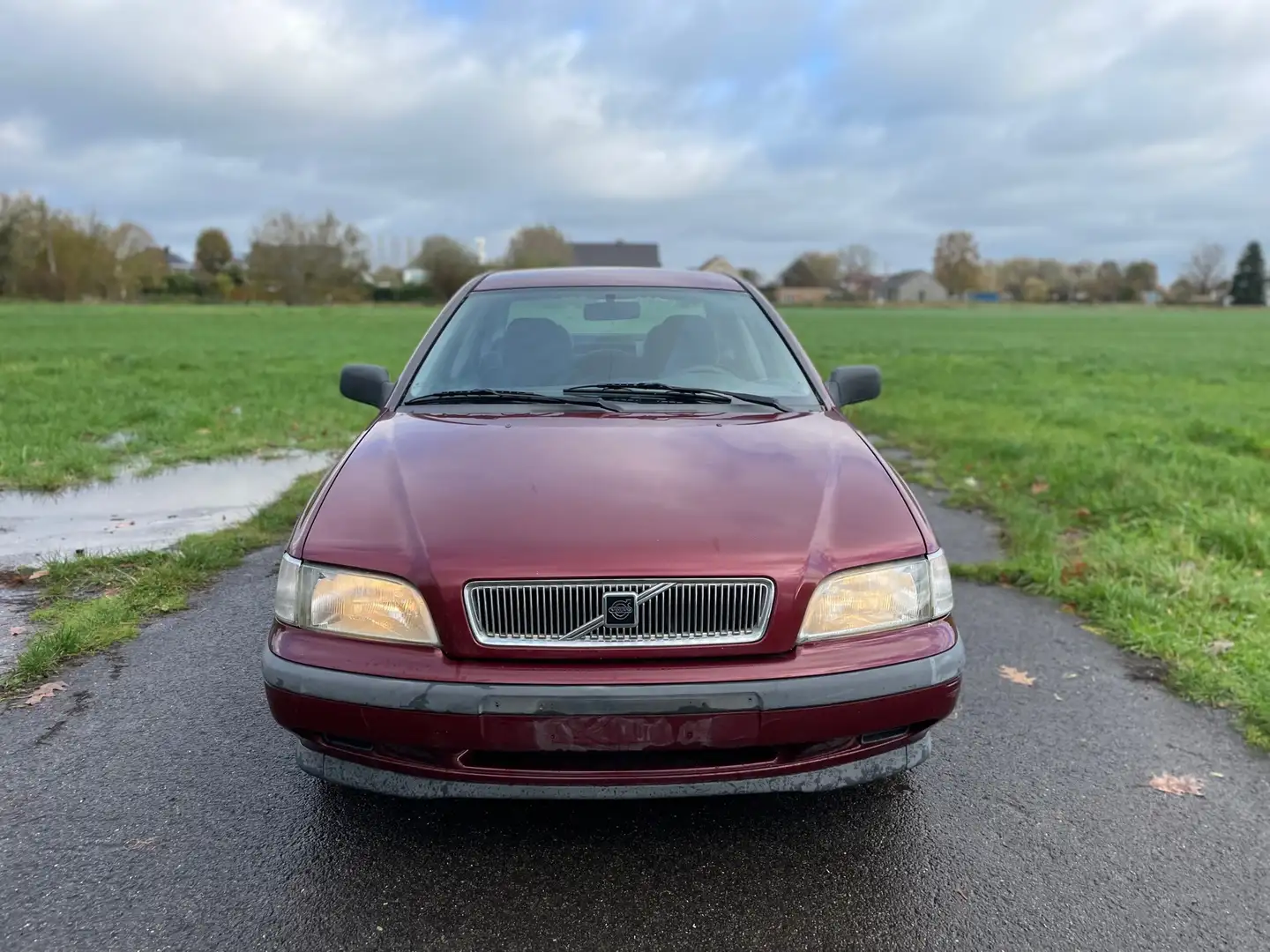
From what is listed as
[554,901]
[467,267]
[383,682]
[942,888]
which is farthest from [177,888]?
[467,267]

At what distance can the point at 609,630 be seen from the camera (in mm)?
2037

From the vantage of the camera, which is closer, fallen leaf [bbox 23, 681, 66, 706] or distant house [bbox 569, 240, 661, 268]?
fallen leaf [bbox 23, 681, 66, 706]

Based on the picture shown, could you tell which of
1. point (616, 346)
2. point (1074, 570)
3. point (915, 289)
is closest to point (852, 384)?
point (616, 346)

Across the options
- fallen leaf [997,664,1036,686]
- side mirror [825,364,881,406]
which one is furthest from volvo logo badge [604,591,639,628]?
fallen leaf [997,664,1036,686]

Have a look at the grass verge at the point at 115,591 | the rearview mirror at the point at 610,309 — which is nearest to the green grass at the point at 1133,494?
the rearview mirror at the point at 610,309

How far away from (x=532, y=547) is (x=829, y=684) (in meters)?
0.77

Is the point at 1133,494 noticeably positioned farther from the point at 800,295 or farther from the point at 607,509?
the point at 800,295

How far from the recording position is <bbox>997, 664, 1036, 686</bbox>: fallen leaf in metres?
3.43

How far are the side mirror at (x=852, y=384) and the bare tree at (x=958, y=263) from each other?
4413 inches

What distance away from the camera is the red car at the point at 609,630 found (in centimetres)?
198

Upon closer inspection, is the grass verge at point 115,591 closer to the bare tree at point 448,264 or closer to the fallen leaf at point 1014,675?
the fallen leaf at point 1014,675

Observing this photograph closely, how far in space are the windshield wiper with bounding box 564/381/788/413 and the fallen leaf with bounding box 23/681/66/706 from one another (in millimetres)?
2153

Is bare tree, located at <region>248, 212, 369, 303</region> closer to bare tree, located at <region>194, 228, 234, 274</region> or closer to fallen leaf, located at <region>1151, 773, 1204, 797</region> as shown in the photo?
bare tree, located at <region>194, 228, 234, 274</region>

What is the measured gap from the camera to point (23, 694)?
10.3ft
